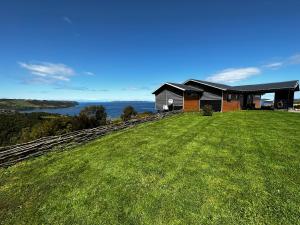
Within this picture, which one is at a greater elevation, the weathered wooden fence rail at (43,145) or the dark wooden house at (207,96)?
the dark wooden house at (207,96)

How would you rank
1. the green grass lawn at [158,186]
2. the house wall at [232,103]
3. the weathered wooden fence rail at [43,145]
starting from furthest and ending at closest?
the house wall at [232,103], the weathered wooden fence rail at [43,145], the green grass lawn at [158,186]

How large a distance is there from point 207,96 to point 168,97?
662 cm

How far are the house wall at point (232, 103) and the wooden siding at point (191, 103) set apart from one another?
4176 mm

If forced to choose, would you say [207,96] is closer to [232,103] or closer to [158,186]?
[232,103]

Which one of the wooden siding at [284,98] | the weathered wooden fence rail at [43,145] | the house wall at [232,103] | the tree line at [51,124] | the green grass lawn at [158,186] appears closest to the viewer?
the green grass lawn at [158,186]

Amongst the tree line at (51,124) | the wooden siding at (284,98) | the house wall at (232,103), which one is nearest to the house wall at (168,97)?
the tree line at (51,124)

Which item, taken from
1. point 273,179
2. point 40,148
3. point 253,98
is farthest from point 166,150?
point 253,98

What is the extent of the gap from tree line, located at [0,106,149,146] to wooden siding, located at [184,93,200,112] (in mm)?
7013

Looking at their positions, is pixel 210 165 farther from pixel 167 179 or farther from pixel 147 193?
pixel 147 193

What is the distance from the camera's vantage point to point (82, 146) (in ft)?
37.1

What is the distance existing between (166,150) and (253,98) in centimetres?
3752

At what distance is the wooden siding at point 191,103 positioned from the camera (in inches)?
1124

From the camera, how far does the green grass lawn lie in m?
4.86

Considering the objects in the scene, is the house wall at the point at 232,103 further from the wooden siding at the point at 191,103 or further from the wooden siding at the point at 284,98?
the wooden siding at the point at 284,98
